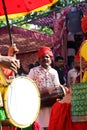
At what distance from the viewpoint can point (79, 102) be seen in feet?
14.6

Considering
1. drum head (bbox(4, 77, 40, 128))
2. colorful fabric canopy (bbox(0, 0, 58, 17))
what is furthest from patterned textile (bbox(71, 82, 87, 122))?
colorful fabric canopy (bbox(0, 0, 58, 17))

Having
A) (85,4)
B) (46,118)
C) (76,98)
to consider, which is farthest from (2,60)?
(85,4)

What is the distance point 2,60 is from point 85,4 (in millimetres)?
7215

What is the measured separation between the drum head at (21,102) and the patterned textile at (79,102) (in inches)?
20.6

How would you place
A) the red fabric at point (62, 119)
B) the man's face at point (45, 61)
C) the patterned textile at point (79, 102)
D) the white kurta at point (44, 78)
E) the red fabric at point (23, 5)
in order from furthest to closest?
the red fabric at point (23, 5) → the man's face at point (45, 61) → the white kurta at point (44, 78) → the red fabric at point (62, 119) → the patterned textile at point (79, 102)

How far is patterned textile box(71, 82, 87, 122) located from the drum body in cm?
52

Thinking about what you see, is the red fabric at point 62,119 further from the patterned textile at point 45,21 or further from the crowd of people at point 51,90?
the patterned textile at point 45,21

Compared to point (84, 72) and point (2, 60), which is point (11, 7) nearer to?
point (84, 72)

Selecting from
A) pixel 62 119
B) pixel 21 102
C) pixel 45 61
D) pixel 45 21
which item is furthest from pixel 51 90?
pixel 45 21

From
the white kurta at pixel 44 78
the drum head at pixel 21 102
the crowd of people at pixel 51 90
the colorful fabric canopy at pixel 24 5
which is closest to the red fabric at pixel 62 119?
the crowd of people at pixel 51 90

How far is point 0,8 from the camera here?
7340mm

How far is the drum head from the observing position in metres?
3.69

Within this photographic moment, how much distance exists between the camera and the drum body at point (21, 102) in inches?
145

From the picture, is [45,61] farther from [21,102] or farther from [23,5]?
[21,102]
